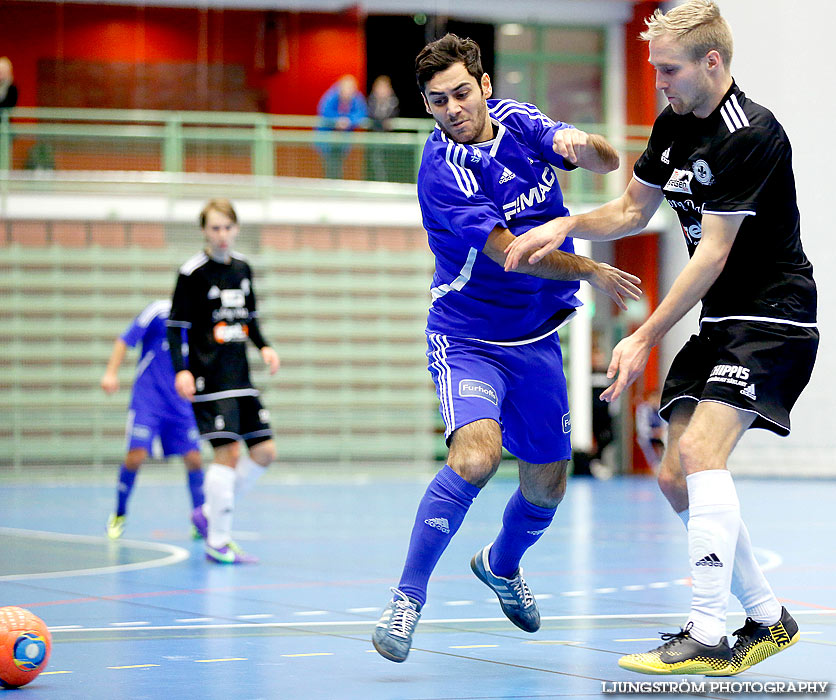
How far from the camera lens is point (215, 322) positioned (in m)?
8.80

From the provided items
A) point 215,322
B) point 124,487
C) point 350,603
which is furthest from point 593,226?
point 124,487

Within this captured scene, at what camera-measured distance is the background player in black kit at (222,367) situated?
8.42m

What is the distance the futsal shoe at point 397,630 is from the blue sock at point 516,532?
2.78 feet

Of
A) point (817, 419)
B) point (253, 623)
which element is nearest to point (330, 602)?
point (253, 623)

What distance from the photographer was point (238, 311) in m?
8.88

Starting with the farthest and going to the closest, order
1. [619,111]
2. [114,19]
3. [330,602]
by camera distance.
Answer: [619,111], [114,19], [330,602]

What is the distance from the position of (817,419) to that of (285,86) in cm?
1002

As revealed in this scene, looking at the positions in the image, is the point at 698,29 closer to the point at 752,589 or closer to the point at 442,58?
the point at 442,58

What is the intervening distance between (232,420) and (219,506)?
57 cm

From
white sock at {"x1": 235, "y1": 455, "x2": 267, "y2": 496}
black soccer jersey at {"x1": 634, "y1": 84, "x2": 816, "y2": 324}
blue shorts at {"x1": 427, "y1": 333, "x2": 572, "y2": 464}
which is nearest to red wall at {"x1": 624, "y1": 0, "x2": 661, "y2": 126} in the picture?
white sock at {"x1": 235, "y1": 455, "x2": 267, "y2": 496}

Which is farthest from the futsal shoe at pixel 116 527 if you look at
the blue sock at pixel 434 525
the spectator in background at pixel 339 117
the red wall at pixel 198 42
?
the red wall at pixel 198 42

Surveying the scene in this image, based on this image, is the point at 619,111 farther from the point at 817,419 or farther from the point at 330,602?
the point at 330,602

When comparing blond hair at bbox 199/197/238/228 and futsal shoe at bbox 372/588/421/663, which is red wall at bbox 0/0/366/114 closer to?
blond hair at bbox 199/197/238/228

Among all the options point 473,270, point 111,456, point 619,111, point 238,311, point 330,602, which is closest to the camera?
point 473,270
